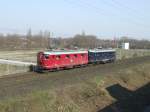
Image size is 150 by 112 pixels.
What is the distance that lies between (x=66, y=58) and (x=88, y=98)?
68.7 feet

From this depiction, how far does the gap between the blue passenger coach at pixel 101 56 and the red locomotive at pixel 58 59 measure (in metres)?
5.64

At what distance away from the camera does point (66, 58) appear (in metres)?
49.0

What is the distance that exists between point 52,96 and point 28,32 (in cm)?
12632

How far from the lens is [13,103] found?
20.6m

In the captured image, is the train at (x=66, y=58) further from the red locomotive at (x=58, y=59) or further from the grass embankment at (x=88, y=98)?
the grass embankment at (x=88, y=98)

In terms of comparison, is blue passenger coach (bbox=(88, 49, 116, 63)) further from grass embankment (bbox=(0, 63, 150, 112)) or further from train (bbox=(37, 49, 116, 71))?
grass embankment (bbox=(0, 63, 150, 112))

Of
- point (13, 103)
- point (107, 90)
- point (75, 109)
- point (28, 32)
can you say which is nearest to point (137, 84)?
point (107, 90)

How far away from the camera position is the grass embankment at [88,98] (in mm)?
21469

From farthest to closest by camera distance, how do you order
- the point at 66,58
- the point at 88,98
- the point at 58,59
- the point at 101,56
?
the point at 101,56 < the point at 66,58 < the point at 58,59 < the point at 88,98

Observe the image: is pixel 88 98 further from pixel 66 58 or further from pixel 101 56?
pixel 101 56

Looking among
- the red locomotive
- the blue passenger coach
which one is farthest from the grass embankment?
the blue passenger coach

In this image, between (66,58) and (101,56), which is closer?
(66,58)

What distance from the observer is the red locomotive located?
44938 mm

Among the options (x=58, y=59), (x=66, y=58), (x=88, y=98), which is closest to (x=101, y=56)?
(x=66, y=58)
